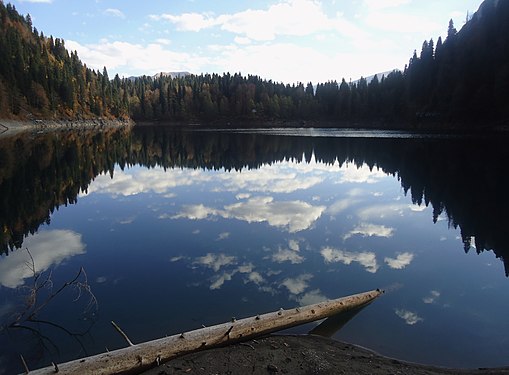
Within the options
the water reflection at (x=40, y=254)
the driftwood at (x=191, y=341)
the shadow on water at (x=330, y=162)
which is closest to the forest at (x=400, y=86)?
the shadow on water at (x=330, y=162)

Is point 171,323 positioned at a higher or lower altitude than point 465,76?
lower

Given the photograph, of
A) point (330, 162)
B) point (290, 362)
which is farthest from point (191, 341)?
point (330, 162)

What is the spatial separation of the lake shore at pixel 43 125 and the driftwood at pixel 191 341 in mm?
89779

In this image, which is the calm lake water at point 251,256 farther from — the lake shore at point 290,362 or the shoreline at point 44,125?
the shoreline at point 44,125

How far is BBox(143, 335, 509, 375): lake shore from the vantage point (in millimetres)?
7941

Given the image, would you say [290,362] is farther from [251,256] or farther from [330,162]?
[330,162]

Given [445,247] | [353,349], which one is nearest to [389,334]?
[353,349]

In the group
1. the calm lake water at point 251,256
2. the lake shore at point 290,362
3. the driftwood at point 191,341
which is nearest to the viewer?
the driftwood at point 191,341

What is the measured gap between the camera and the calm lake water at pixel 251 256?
10.4m

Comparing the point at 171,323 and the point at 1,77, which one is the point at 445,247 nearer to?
the point at 171,323

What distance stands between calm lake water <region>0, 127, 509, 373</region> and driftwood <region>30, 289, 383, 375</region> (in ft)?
2.18

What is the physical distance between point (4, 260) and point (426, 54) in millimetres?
156926

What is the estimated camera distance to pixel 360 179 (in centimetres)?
3891

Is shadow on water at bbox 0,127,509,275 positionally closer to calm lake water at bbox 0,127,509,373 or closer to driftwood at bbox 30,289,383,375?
calm lake water at bbox 0,127,509,373
